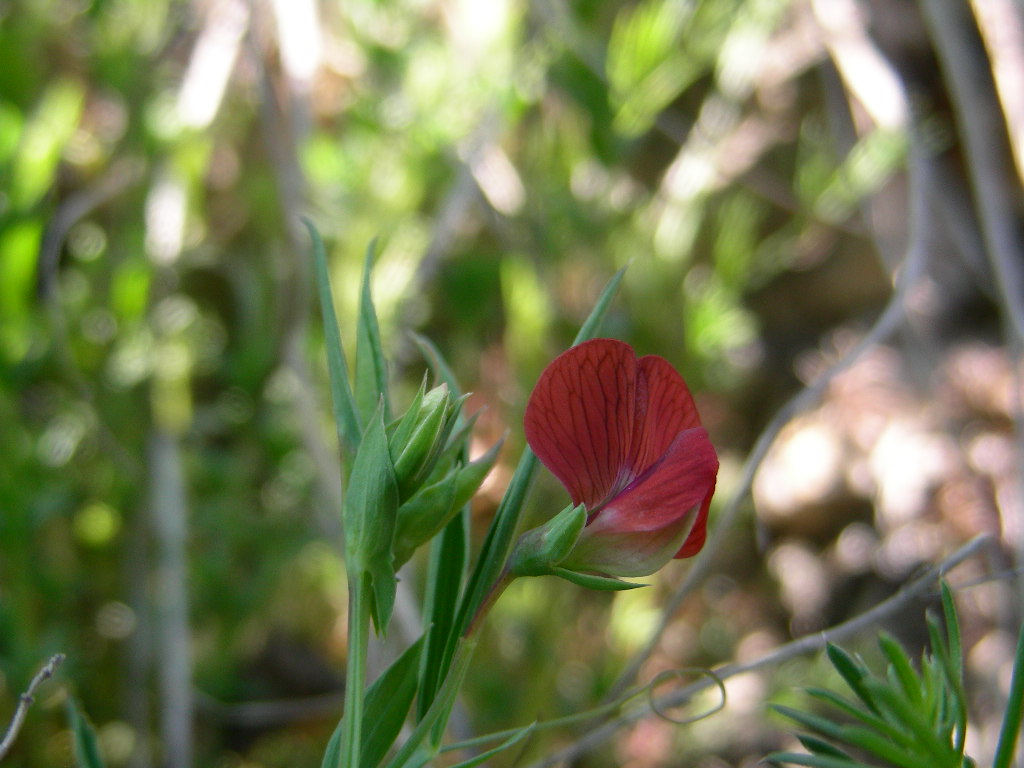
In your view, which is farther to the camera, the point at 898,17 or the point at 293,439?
the point at 898,17

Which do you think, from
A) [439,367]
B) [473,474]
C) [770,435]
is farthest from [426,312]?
[473,474]

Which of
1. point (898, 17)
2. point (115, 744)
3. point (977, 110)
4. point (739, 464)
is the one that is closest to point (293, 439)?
point (115, 744)

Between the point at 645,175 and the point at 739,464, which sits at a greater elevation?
the point at 645,175

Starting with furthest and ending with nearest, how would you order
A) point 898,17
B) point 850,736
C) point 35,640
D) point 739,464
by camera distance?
point 739,464
point 898,17
point 35,640
point 850,736

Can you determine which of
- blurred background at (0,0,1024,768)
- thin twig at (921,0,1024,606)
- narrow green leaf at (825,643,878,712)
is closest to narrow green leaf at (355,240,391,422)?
narrow green leaf at (825,643,878,712)

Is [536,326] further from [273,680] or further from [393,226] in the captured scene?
[273,680]

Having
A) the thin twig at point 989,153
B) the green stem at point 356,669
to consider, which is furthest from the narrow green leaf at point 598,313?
the thin twig at point 989,153

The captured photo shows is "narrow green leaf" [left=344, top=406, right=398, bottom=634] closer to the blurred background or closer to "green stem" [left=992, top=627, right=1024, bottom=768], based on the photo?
"green stem" [left=992, top=627, right=1024, bottom=768]

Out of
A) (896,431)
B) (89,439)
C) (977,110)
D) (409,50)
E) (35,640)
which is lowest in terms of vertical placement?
(896,431)
